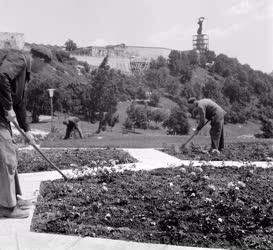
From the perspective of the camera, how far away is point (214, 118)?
1322 centimetres

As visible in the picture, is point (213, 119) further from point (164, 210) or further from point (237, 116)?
point (237, 116)

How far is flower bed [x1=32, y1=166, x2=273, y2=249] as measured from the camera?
4.87 metres

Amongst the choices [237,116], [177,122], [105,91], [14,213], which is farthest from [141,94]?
[14,213]

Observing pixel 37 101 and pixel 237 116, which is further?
pixel 237 116

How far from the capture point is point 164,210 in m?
5.79

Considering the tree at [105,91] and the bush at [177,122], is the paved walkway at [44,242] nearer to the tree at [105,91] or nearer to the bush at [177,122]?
the tree at [105,91]

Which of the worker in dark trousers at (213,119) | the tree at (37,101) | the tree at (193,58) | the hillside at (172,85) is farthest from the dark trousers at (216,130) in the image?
the tree at (193,58)

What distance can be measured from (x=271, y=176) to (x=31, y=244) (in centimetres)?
474

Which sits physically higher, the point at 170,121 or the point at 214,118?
the point at 214,118

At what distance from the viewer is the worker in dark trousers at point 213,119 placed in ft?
42.8

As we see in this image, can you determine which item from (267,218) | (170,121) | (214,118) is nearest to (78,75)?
(170,121)

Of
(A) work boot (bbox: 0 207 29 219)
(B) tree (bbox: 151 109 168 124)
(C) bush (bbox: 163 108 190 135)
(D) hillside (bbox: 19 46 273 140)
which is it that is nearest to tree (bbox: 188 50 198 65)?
(D) hillside (bbox: 19 46 273 140)

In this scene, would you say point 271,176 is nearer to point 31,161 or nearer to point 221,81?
point 31,161

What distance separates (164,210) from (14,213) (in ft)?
5.81
